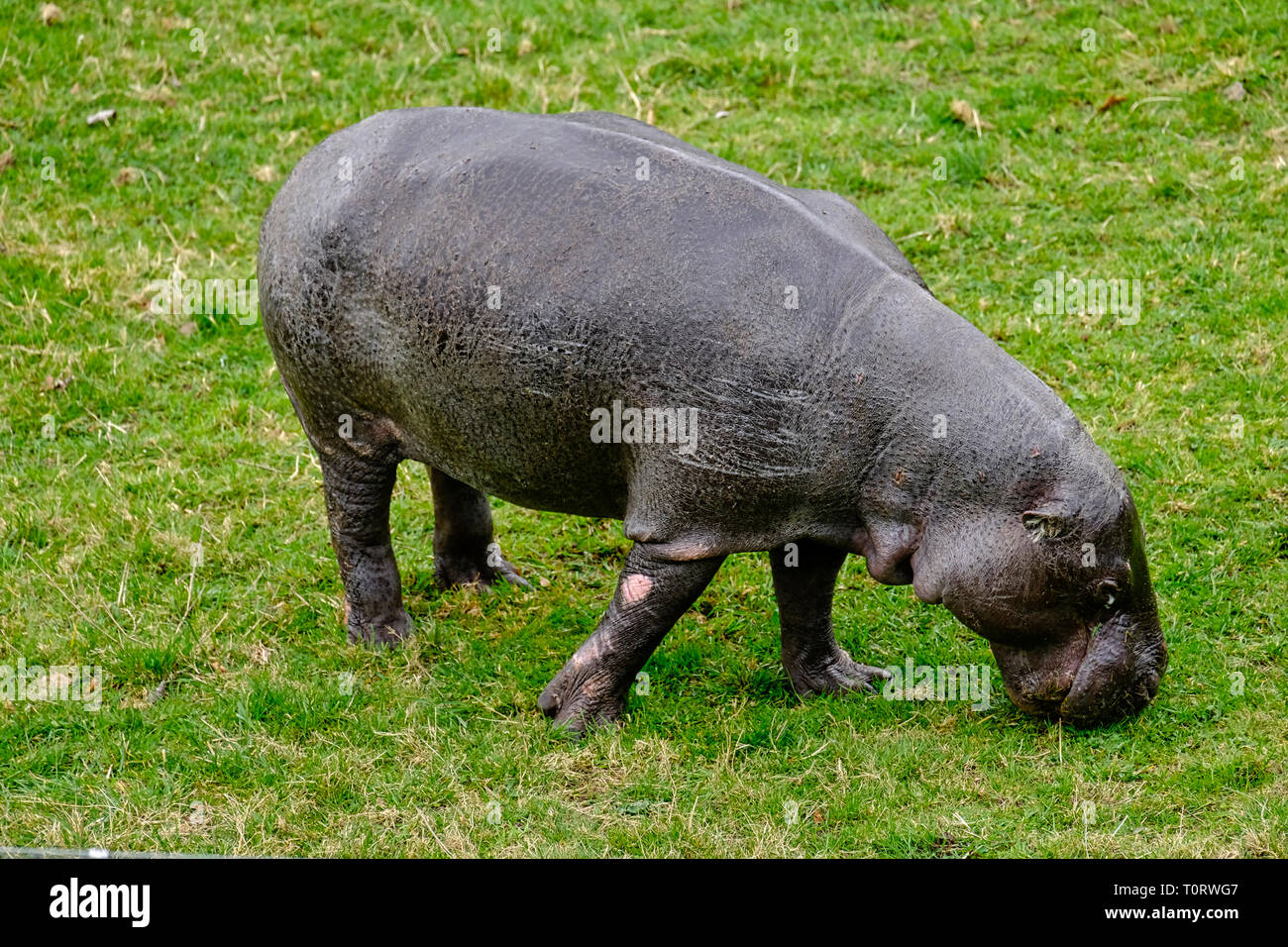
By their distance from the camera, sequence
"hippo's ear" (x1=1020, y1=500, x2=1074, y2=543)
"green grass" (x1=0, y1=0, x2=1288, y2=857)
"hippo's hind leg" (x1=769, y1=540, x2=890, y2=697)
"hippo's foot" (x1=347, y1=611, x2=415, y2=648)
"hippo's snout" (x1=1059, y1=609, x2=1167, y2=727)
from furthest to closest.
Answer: "hippo's foot" (x1=347, y1=611, x2=415, y2=648)
"hippo's hind leg" (x1=769, y1=540, x2=890, y2=697)
"green grass" (x1=0, y1=0, x2=1288, y2=857)
"hippo's snout" (x1=1059, y1=609, x2=1167, y2=727)
"hippo's ear" (x1=1020, y1=500, x2=1074, y2=543)

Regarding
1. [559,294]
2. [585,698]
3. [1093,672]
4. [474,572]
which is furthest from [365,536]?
[1093,672]

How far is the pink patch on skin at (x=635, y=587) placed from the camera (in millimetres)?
5750

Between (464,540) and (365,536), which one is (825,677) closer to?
(464,540)

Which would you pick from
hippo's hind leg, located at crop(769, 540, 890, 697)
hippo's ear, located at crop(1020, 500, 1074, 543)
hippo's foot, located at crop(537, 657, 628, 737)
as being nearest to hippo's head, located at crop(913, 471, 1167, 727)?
hippo's ear, located at crop(1020, 500, 1074, 543)

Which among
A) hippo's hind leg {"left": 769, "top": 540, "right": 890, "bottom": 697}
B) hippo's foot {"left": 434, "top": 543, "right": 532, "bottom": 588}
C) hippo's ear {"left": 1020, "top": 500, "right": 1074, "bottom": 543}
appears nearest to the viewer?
hippo's ear {"left": 1020, "top": 500, "right": 1074, "bottom": 543}

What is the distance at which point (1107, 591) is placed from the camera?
5.39 meters

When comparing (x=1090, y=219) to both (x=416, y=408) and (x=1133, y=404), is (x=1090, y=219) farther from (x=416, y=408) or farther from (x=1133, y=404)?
(x=416, y=408)

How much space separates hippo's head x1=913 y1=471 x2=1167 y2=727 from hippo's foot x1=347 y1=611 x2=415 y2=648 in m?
2.52

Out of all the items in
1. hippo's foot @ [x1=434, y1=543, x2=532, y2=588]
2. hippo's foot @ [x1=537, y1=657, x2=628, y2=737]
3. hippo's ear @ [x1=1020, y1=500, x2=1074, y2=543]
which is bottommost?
hippo's foot @ [x1=537, y1=657, x2=628, y2=737]

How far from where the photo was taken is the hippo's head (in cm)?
526

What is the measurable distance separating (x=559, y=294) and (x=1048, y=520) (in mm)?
1879

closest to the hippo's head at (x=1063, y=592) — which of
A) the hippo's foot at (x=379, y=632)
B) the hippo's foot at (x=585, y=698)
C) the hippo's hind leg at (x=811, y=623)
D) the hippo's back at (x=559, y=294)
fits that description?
the hippo's back at (x=559, y=294)

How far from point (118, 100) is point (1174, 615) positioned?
847 centimetres

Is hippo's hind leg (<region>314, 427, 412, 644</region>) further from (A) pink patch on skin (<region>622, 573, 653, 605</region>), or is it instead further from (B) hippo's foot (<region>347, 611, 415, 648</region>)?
(A) pink patch on skin (<region>622, 573, 653, 605</region>)
